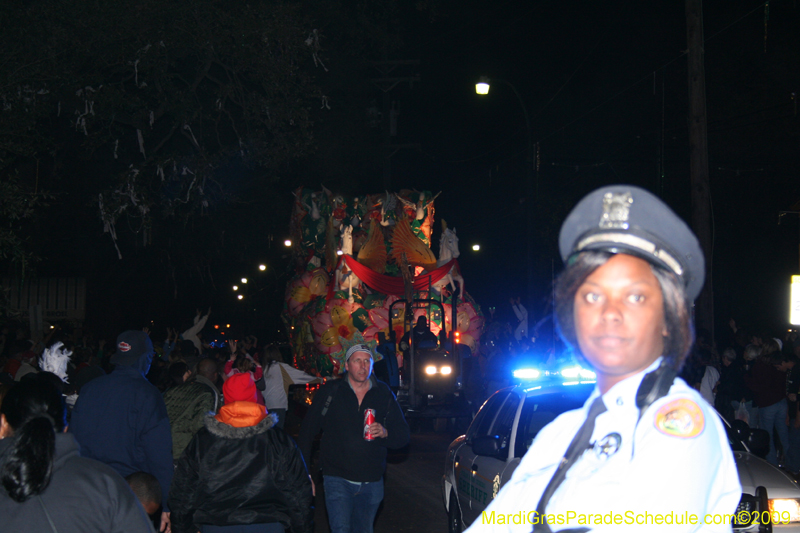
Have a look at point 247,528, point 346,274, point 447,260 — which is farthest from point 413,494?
point 346,274

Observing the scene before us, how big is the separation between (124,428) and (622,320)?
4243mm

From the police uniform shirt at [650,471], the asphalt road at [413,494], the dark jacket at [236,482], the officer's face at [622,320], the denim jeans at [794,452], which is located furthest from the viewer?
the denim jeans at [794,452]

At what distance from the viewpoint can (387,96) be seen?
91.9ft

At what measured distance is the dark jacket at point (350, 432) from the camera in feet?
17.9

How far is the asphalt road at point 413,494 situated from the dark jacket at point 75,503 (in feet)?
18.8

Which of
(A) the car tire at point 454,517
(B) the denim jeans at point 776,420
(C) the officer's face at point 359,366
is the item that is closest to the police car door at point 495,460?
(A) the car tire at point 454,517

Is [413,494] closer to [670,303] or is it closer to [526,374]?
[526,374]

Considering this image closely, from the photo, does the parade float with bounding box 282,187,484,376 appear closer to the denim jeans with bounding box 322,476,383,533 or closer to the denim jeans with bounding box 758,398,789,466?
the denim jeans with bounding box 758,398,789,466

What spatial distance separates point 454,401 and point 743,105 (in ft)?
46.7

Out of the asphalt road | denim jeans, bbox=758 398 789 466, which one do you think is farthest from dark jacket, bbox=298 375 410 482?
denim jeans, bbox=758 398 789 466

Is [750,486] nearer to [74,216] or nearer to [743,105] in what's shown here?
[743,105]

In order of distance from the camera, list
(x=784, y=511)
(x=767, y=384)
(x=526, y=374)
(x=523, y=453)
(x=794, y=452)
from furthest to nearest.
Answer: (x=767, y=384)
(x=794, y=452)
(x=526, y=374)
(x=523, y=453)
(x=784, y=511)

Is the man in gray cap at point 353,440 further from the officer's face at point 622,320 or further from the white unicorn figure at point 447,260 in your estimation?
the white unicorn figure at point 447,260

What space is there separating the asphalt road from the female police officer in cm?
695
